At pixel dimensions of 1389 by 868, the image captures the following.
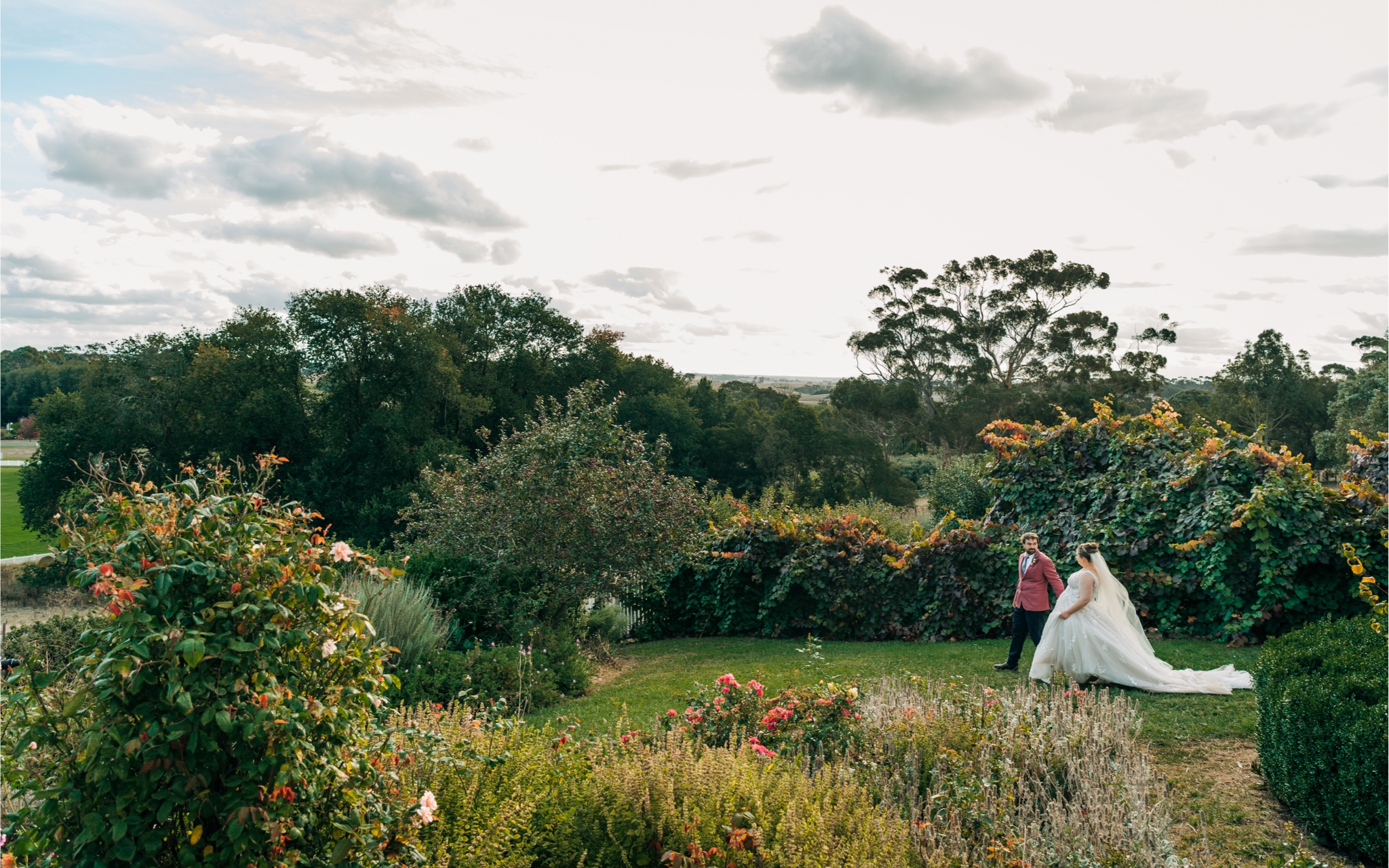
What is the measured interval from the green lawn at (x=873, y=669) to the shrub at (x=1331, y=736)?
1.30 meters

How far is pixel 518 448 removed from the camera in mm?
11102

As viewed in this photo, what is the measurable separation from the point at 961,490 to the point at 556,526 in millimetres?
13700

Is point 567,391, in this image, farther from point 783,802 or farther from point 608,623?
point 783,802

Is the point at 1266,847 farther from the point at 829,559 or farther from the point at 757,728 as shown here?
the point at 829,559

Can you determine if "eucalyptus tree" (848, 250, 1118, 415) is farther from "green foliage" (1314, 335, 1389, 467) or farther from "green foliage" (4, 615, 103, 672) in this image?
"green foliage" (4, 615, 103, 672)

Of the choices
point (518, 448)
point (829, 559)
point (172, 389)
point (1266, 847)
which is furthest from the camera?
point (172, 389)

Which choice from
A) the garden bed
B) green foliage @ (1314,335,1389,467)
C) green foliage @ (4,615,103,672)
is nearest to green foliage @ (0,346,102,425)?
green foliage @ (4,615,103,672)

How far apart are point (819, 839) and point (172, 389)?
29982 millimetres

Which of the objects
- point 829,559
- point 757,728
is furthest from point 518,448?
point 757,728

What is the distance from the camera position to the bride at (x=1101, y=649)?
8.14 meters

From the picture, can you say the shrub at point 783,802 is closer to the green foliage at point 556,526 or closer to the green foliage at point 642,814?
the green foliage at point 642,814

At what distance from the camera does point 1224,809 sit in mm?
5047

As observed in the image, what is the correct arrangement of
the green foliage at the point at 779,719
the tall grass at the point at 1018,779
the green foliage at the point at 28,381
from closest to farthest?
the tall grass at the point at 1018,779 → the green foliage at the point at 779,719 → the green foliage at the point at 28,381

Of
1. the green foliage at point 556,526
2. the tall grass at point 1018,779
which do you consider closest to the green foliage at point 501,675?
the green foliage at point 556,526
